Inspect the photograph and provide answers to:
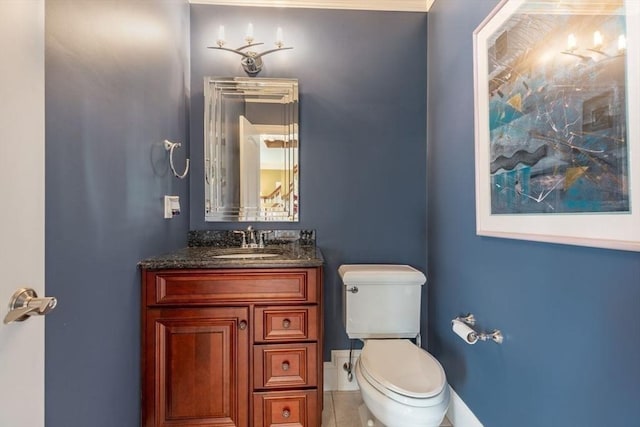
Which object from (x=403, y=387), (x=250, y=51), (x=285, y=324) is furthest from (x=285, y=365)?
(x=250, y=51)

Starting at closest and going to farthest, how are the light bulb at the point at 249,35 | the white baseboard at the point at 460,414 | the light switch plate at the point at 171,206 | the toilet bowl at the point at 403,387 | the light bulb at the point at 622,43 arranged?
1. the light bulb at the point at 622,43
2. the toilet bowl at the point at 403,387
3. the white baseboard at the point at 460,414
4. the light switch plate at the point at 171,206
5. the light bulb at the point at 249,35

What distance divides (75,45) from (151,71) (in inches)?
20.5

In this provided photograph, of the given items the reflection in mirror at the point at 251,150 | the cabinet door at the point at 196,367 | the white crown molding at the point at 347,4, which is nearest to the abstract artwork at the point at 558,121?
the white crown molding at the point at 347,4

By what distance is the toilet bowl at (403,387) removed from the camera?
1.11 metres

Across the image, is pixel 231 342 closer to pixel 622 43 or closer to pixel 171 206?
pixel 171 206

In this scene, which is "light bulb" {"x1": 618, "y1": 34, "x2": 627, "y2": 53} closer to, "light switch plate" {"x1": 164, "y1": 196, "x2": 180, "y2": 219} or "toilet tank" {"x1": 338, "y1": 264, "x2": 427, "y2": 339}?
"toilet tank" {"x1": 338, "y1": 264, "x2": 427, "y2": 339}

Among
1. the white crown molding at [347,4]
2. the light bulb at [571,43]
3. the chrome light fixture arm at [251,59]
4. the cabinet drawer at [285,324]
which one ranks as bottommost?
the cabinet drawer at [285,324]

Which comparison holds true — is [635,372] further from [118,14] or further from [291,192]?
[118,14]

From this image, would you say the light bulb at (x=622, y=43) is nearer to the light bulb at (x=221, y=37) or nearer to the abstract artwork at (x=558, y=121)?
the abstract artwork at (x=558, y=121)

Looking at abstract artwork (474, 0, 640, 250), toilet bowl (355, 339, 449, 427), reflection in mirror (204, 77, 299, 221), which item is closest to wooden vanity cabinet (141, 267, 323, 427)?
toilet bowl (355, 339, 449, 427)

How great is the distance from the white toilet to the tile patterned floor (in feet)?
0.32

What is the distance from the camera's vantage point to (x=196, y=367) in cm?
127

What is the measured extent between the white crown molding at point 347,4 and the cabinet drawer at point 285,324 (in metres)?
1.89

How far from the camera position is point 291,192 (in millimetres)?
1920
